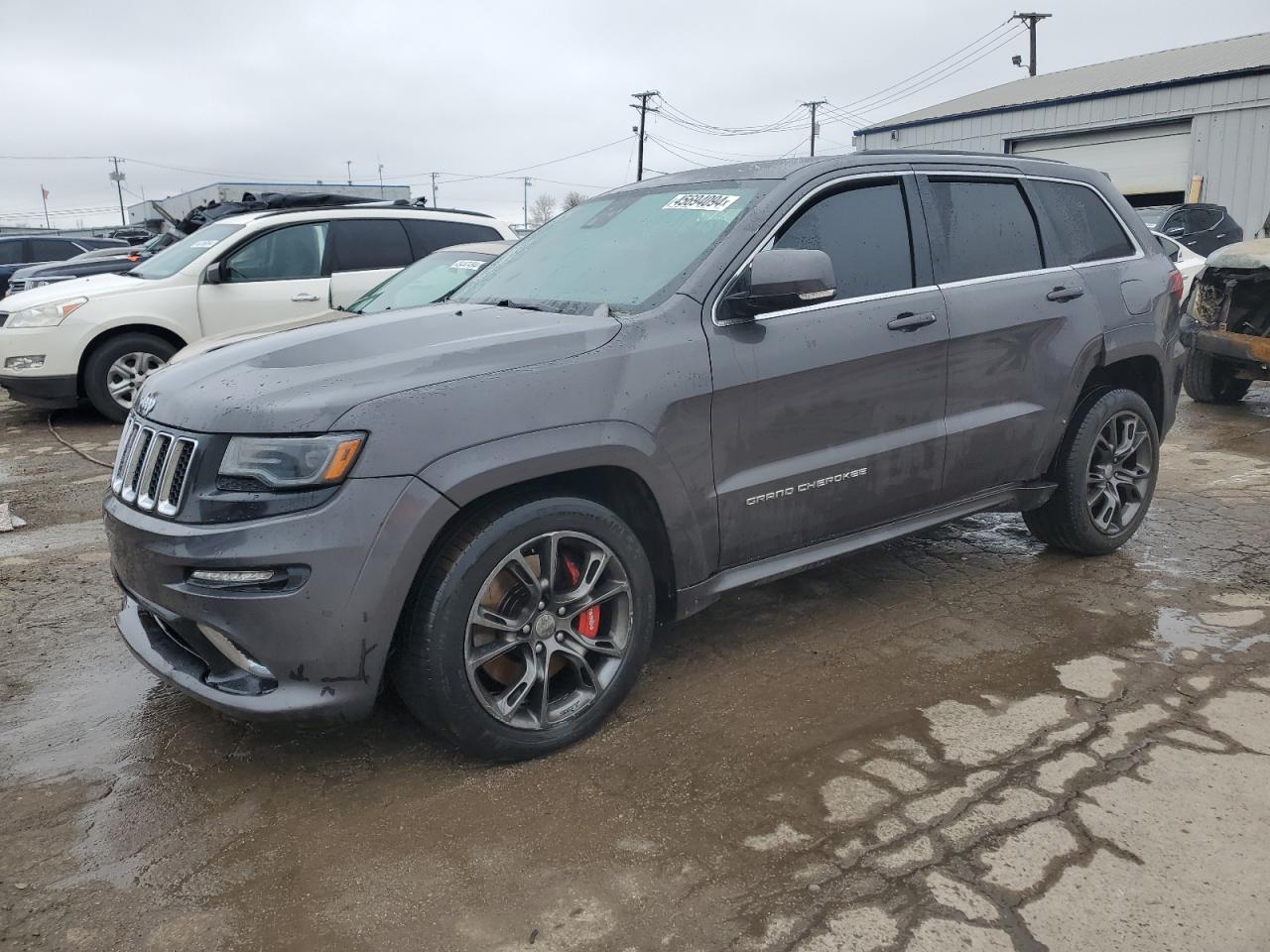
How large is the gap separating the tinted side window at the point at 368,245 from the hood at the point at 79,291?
1.61m

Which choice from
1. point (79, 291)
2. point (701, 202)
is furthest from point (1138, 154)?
point (701, 202)

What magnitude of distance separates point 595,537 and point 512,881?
3.32 feet

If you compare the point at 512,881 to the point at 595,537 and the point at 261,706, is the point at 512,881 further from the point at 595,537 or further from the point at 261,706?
the point at 595,537

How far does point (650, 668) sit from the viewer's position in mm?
3682

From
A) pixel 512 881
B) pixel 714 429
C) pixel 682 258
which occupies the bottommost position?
pixel 512 881

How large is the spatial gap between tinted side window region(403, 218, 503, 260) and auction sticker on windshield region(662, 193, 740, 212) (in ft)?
18.2

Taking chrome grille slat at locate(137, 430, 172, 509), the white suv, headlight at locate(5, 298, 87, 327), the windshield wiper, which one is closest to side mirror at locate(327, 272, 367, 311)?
the white suv

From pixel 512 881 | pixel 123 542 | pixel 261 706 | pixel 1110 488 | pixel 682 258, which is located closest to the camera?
pixel 512 881

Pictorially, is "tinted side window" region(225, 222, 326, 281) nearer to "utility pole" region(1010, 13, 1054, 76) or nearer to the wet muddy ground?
the wet muddy ground

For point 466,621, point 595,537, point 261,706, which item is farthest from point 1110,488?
point 261,706

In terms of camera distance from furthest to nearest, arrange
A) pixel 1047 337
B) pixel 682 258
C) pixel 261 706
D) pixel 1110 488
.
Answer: pixel 1110 488, pixel 1047 337, pixel 682 258, pixel 261 706

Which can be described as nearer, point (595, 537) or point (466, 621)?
point (466, 621)

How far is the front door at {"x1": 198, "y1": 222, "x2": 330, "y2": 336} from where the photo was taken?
336 inches

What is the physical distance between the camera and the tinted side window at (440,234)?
909cm
